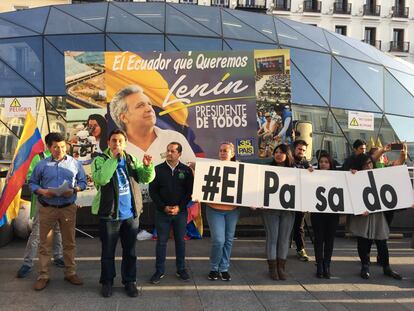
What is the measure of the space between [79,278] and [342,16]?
49.8 m

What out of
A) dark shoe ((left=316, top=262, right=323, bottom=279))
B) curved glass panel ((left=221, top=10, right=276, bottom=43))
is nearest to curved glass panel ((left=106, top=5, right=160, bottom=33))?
curved glass panel ((left=221, top=10, right=276, bottom=43))

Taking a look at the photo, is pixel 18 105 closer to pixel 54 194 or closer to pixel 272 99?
pixel 54 194

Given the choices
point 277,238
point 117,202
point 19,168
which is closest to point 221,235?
point 277,238

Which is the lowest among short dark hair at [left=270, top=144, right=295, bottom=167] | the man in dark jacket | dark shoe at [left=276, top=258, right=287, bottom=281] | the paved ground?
the paved ground

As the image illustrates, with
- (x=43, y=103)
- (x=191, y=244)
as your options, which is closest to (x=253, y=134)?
(x=191, y=244)

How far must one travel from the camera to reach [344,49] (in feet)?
40.5

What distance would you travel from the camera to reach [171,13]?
11.5m

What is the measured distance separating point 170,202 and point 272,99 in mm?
3689

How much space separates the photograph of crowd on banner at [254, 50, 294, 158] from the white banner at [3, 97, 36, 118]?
5.01 meters

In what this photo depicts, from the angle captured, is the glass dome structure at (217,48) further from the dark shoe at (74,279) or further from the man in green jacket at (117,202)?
the man in green jacket at (117,202)

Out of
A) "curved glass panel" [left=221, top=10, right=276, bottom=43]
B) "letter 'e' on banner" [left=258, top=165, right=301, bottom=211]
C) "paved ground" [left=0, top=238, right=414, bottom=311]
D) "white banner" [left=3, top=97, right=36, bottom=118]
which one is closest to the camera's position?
"paved ground" [left=0, top=238, right=414, bottom=311]

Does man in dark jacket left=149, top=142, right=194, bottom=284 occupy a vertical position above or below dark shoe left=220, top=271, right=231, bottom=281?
above

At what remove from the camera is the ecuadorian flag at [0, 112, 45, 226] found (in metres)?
5.34

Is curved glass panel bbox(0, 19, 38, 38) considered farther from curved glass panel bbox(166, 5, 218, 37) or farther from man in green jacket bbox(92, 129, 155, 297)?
man in green jacket bbox(92, 129, 155, 297)
